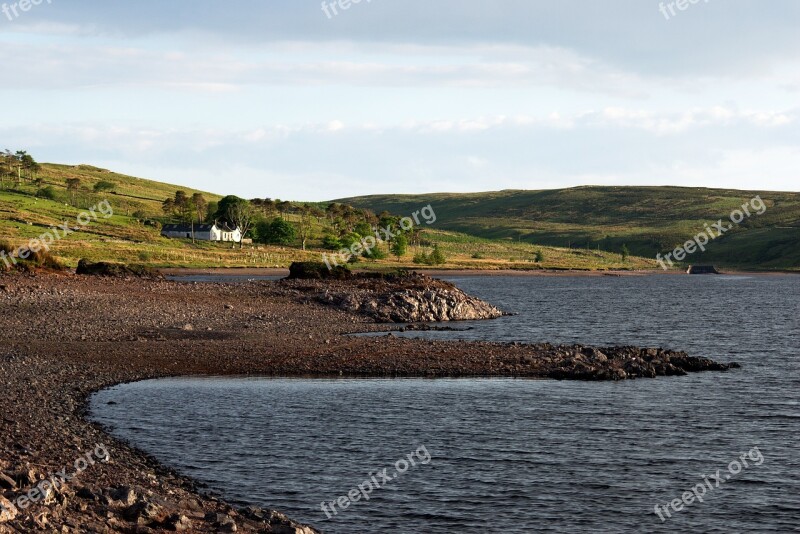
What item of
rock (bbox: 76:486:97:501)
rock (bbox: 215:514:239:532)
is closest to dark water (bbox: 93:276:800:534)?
rock (bbox: 215:514:239:532)

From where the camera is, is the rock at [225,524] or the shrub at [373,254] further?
the shrub at [373,254]

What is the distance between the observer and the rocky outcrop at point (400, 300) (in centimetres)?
7481

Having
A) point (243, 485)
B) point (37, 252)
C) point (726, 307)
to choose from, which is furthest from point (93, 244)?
point (243, 485)

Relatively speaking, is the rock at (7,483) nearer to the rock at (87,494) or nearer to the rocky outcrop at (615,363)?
the rock at (87,494)

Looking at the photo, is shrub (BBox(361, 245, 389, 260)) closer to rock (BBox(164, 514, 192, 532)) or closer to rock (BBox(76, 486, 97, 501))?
rock (BBox(76, 486, 97, 501))

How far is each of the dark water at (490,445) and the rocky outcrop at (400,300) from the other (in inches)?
1303

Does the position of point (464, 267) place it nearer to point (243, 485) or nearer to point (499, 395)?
point (499, 395)

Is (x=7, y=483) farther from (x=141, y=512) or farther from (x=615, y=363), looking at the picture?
(x=615, y=363)

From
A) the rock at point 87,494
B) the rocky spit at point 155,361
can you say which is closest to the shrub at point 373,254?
the rocky spit at point 155,361

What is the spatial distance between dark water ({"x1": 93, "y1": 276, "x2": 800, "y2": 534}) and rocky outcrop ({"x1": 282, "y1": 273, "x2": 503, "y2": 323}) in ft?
109

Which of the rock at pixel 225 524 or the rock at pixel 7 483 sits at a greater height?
the rock at pixel 7 483

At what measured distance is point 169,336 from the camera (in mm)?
52438

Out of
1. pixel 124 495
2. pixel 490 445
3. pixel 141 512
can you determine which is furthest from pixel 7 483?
pixel 490 445

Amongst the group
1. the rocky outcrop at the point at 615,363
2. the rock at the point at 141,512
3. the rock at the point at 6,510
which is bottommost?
the rock at the point at 141,512
